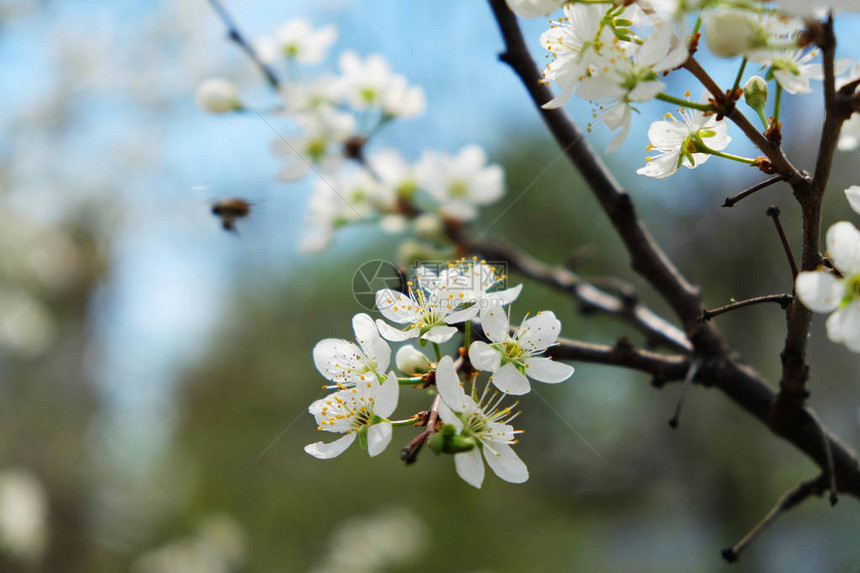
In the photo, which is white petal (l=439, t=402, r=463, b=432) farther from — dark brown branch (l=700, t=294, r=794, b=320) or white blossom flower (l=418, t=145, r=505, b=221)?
white blossom flower (l=418, t=145, r=505, b=221)

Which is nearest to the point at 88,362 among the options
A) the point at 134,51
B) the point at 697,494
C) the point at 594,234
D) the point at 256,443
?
the point at 256,443

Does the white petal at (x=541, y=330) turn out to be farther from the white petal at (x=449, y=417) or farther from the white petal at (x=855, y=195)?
the white petal at (x=855, y=195)

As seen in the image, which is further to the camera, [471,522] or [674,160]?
[471,522]

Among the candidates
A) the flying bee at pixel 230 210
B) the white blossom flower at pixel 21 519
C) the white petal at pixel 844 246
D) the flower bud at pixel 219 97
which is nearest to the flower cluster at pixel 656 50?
the white petal at pixel 844 246

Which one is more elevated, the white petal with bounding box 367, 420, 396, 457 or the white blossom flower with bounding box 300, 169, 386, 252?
the white petal with bounding box 367, 420, 396, 457

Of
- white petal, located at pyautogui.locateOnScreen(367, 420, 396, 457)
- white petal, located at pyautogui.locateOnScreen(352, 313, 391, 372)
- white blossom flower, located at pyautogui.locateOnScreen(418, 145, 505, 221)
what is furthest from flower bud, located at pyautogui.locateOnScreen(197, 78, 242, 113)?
white petal, located at pyautogui.locateOnScreen(367, 420, 396, 457)

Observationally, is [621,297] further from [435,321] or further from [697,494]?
[697,494]

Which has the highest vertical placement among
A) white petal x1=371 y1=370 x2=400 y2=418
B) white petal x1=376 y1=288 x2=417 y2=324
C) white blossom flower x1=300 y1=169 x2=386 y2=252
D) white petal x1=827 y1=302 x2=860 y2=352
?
white petal x1=827 y1=302 x2=860 y2=352
